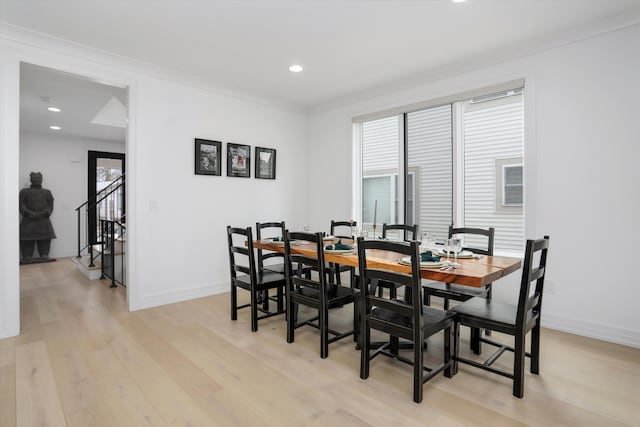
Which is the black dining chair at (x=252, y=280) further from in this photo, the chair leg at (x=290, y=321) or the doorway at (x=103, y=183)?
the doorway at (x=103, y=183)

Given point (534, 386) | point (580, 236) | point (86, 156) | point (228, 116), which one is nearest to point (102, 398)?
point (534, 386)

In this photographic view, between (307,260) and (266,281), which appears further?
(266,281)

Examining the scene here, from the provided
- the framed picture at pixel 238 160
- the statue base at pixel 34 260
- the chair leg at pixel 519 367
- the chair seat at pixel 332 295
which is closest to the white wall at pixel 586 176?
the chair leg at pixel 519 367

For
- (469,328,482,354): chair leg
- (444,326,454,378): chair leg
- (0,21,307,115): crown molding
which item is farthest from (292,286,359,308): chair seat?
(0,21,307,115): crown molding

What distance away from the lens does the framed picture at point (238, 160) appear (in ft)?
14.7

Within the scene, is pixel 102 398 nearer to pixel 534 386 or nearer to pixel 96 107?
pixel 534 386

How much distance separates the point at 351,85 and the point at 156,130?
241cm

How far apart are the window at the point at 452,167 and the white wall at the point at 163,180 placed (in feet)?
5.27

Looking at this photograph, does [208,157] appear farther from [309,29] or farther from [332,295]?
[332,295]

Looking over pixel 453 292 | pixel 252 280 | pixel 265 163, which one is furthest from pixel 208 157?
pixel 453 292

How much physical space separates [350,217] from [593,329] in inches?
113

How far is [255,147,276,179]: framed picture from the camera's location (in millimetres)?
4824

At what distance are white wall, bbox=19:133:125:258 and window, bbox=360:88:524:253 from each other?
6259 millimetres

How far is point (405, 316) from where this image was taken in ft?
7.00
